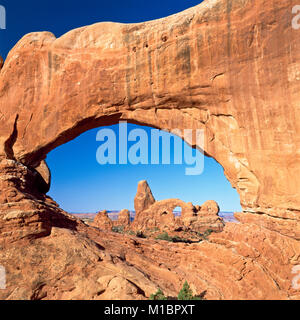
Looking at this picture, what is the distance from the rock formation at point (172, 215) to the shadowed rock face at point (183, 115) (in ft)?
133

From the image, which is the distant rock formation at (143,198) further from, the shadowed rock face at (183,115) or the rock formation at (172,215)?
the shadowed rock face at (183,115)

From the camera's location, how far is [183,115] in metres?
13.7

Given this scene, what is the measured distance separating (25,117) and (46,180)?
4151 millimetres

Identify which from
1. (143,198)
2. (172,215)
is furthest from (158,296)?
(143,198)

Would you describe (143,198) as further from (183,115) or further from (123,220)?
(183,115)

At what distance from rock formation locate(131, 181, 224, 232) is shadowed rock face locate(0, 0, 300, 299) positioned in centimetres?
4060

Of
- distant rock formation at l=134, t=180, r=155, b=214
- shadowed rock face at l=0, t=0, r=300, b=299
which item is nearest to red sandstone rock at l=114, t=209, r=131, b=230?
distant rock formation at l=134, t=180, r=155, b=214

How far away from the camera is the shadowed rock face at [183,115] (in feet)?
31.4

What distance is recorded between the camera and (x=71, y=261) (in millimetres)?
8852

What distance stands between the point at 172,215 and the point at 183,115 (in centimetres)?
4471

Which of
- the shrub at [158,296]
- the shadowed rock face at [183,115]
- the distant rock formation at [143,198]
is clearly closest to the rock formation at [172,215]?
the distant rock formation at [143,198]

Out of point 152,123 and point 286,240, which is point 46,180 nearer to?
point 152,123

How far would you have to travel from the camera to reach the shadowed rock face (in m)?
9.58
